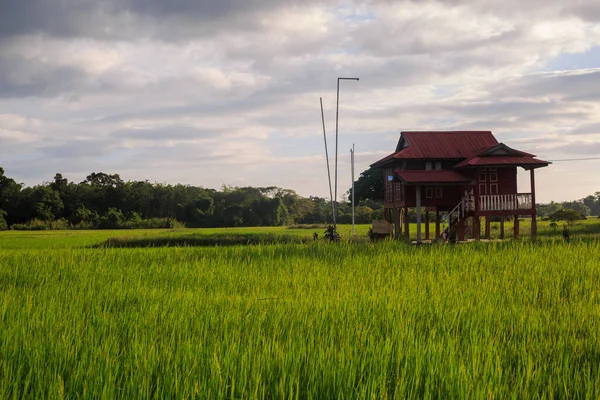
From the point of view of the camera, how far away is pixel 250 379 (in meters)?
3.99

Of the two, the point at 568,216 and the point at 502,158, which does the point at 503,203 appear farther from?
the point at 568,216

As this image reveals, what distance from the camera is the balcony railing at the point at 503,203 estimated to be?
2695 cm

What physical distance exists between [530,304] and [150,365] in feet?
18.5

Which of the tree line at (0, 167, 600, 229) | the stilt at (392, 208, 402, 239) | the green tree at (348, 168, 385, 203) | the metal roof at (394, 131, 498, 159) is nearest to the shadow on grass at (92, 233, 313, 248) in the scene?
the stilt at (392, 208, 402, 239)

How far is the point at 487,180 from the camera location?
1099 inches

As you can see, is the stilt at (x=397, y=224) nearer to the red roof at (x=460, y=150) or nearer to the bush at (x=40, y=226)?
the red roof at (x=460, y=150)

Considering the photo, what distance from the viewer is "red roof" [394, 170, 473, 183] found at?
87.0 feet

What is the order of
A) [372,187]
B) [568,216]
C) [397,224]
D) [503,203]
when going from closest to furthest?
1. [503,203]
2. [397,224]
3. [372,187]
4. [568,216]

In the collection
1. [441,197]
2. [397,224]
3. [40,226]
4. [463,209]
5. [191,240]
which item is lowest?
[191,240]

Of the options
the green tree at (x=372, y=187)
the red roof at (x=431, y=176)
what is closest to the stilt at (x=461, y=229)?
the red roof at (x=431, y=176)

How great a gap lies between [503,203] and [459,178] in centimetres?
228

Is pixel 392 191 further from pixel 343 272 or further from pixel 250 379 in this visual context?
pixel 250 379

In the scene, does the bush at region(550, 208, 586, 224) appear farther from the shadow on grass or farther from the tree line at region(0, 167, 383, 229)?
the shadow on grass

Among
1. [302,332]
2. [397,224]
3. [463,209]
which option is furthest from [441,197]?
[302,332]
